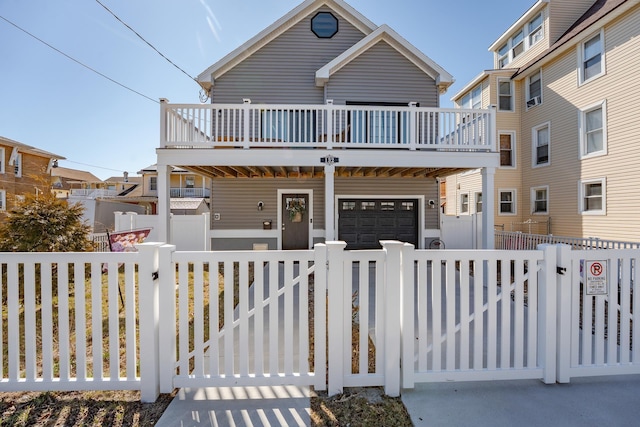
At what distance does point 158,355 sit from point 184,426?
0.59m

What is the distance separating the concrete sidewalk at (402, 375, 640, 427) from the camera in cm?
205

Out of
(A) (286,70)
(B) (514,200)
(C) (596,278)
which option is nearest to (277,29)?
(A) (286,70)

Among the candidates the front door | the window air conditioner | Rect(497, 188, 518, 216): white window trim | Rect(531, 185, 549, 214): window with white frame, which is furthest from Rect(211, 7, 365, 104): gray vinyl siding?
Rect(531, 185, 549, 214): window with white frame

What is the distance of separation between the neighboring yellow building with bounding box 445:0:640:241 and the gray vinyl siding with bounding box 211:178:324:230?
27.9ft

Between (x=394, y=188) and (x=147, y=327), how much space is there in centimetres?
793

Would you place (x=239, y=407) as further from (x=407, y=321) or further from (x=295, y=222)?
(x=295, y=222)

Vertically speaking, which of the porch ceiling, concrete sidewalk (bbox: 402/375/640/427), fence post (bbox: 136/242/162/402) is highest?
the porch ceiling

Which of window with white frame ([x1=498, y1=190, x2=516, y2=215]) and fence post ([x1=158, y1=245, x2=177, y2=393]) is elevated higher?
window with white frame ([x1=498, y1=190, x2=516, y2=215])

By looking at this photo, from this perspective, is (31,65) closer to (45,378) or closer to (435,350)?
(45,378)

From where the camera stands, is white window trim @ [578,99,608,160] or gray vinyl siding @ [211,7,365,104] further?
gray vinyl siding @ [211,7,365,104]

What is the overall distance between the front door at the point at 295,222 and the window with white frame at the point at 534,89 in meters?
9.95

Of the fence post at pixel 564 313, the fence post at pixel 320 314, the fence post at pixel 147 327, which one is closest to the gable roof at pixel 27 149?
the fence post at pixel 147 327

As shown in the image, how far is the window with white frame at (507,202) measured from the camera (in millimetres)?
12289

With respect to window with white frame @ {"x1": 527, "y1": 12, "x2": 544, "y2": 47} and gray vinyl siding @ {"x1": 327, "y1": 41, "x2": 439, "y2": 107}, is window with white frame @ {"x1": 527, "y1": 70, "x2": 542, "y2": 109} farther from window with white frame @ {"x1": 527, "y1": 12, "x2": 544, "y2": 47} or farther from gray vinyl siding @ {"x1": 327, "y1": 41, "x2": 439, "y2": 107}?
gray vinyl siding @ {"x1": 327, "y1": 41, "x2": 439, "y2": 107}
